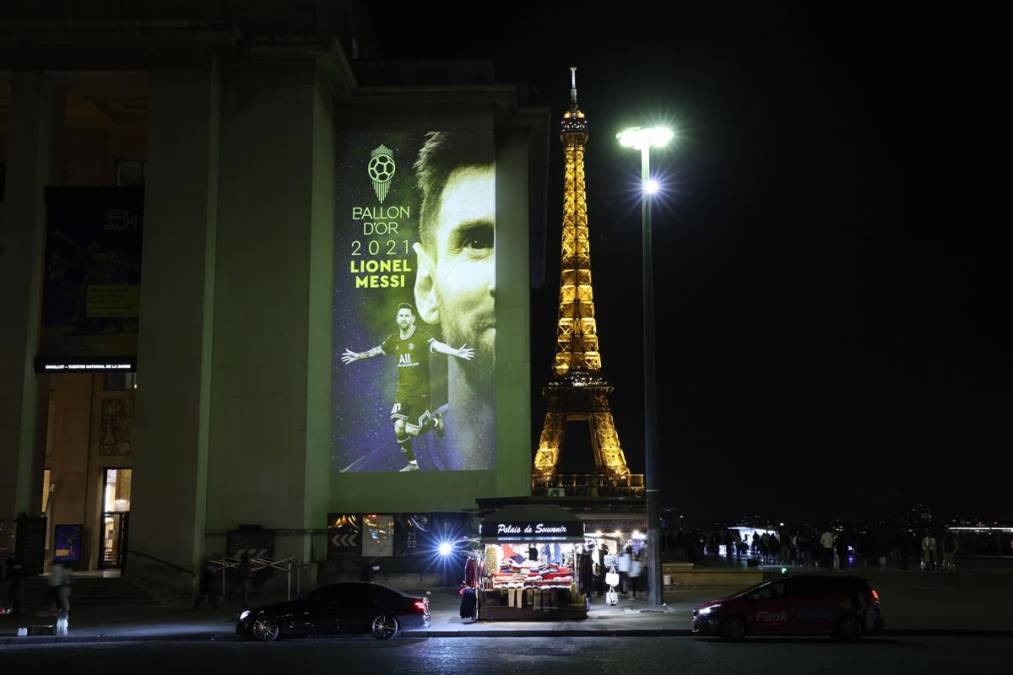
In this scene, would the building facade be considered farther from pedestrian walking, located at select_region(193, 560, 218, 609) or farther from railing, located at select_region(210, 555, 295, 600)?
pedestrian walking, located at select_region(193, 560, 218, 609)

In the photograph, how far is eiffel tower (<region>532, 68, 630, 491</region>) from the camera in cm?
8394

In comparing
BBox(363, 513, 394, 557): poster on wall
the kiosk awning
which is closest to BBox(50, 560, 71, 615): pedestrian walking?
the kiosk awning

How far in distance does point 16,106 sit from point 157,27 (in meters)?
5.25

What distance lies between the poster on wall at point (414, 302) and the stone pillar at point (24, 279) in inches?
373

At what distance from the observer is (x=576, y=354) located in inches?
3440

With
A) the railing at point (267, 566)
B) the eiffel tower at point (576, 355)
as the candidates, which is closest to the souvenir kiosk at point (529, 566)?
the railing at point (267, 566)

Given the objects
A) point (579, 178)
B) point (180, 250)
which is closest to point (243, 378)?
point (180, 250)

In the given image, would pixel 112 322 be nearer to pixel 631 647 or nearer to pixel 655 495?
pixel 655 495

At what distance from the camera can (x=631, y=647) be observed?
18.7 m

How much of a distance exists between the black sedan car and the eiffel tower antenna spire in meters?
62.9

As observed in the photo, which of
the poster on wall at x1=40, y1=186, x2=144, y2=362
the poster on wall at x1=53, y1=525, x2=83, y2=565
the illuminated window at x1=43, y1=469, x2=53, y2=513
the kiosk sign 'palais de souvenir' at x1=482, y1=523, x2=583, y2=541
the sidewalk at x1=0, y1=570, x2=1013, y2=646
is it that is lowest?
the sidewalk at x1=0, y1=570, x2=1013, y2=646

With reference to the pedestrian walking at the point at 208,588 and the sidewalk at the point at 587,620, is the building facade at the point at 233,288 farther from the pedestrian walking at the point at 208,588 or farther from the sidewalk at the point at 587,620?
the sidewalk at the point at 587,620

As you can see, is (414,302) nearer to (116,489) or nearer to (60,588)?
(116,489)

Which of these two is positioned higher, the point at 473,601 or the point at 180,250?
the point at 180,250
